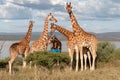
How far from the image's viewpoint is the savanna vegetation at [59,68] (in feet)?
49.2

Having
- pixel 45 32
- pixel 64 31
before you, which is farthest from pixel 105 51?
pixel 64 31

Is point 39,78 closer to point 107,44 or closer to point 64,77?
point 64,77

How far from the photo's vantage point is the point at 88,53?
1978 cm

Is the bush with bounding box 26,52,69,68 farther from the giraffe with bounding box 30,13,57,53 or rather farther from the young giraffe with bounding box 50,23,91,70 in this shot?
the giraffe with bounding box 30,13,57,53

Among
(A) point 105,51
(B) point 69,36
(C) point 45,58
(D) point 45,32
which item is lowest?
(A) point 105,51

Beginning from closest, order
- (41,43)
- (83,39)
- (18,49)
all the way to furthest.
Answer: (83,39) → (18,49) → (41,43)

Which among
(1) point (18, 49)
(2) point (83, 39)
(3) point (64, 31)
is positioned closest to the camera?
(2) point (83, 39)

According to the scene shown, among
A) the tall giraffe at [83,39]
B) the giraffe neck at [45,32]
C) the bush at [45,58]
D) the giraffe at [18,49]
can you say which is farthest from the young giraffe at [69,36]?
the giraffe at [18,49]

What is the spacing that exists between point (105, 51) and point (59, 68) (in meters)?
5.30

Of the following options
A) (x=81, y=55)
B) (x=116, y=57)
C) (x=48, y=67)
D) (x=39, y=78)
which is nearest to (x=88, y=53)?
(x=81, y=55)

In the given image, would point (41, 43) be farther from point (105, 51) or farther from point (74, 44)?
point (105, 51)

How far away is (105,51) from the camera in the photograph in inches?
899

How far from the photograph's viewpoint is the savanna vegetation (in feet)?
49.2

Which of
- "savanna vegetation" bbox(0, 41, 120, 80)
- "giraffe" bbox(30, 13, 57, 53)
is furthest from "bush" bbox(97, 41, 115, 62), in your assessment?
"giraffe" bbox(30, 13, 57, 53)
